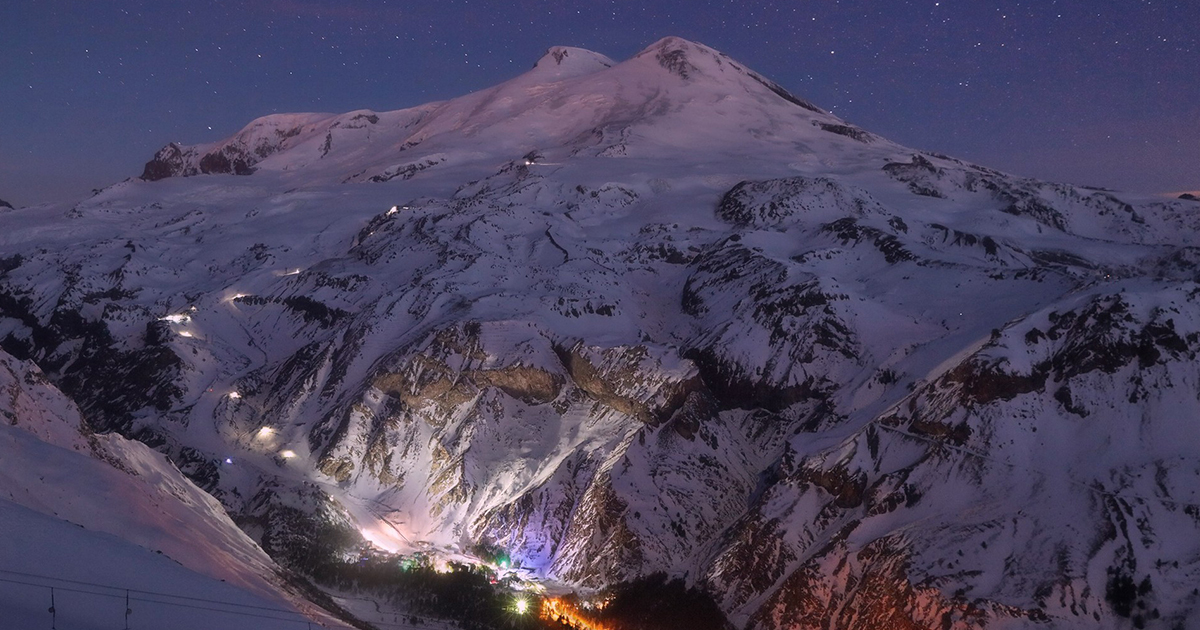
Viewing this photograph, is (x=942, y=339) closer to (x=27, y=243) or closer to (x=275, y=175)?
(x=27, y=243)

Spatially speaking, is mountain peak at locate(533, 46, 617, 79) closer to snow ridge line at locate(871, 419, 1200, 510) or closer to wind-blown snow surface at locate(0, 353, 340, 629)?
snow ridge line at locate(871, 419, 1200, 510)

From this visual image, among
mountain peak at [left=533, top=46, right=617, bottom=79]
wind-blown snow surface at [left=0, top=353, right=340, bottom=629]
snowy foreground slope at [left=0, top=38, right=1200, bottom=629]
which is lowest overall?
snowy foreground slope at [left=0, top=38, right=1200, bottom=629]

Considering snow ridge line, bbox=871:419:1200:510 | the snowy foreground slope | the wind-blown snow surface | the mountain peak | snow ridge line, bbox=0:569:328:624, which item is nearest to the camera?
snow ridge line, bbox=0:569:328:624

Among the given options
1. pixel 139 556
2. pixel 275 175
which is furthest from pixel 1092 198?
pixel 275 175

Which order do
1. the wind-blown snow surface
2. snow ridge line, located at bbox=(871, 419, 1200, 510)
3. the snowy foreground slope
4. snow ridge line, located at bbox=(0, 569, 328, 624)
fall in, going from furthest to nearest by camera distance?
the snowy foreground slope < snow ridge line, located at bbox=(871, 419, 1200, 510) < the wind-blown snow surface < snow ridge line, located at bbox=(0, 569, 328, 624)

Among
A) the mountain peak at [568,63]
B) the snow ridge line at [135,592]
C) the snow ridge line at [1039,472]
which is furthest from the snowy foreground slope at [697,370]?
the mountain peak at [568,63]

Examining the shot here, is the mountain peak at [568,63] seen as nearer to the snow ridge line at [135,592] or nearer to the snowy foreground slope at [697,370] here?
the snowy foreground slope at [697,370]

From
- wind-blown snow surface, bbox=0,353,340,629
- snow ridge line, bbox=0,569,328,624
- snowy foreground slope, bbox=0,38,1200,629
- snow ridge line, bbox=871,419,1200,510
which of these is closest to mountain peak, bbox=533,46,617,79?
snowy foreground slope, bbox=0,38,1200,629

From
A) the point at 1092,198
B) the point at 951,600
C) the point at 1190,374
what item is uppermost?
the point at 1190,374

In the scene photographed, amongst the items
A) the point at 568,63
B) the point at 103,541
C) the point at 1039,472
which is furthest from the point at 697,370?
the point at 568,63

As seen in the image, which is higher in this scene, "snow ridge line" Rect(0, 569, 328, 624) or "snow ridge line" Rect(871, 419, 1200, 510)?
"snow ridge line" Rect(0, 569, 328, 624)
